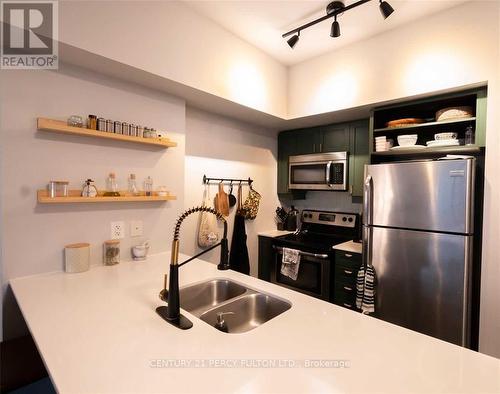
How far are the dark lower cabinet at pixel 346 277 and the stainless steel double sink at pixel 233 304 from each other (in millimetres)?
1293

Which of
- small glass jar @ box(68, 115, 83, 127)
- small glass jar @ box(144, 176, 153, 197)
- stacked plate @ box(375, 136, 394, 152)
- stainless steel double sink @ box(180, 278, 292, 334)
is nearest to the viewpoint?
stainless steel double sink @ box(180, 278, 292, 334)

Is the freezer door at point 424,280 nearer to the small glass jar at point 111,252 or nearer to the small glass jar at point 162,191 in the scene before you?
the small glass jar at point 162,191

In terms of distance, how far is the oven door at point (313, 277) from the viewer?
2.55m

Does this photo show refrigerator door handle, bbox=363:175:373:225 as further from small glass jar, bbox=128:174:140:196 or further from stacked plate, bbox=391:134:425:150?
small glass jar, bbox=128:174:140:196

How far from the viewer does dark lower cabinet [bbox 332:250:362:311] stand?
7.77 ft

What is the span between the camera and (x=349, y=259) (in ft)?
7.88

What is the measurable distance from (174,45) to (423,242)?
223 cm

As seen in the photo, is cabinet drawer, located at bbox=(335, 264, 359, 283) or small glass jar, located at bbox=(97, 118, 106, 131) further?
cabinet drawer, located at bbox=(335, 264, 359, 283)

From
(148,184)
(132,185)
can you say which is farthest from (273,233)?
(132,185)

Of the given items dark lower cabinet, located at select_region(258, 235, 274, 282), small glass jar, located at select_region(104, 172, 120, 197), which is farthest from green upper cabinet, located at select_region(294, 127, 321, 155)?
small glass jar, located at select_region(104, 172, 120, 197)

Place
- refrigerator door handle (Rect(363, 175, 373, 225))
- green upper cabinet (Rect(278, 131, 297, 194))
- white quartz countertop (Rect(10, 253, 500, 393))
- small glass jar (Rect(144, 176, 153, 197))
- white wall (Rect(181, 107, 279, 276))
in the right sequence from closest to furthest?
1. white quartz countertop (Rect(10, 253, 500, 393))
2. small glass jar (Rect(144, 176, 153, 197))
3. refrigerator door handle (Rect(363, 175, 373, 225))
4. white wall (Rect(181, 107, 279, 276))
5. green upper cabinet (Rect(278, 131, 297, 194))

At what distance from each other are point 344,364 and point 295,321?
0.28m

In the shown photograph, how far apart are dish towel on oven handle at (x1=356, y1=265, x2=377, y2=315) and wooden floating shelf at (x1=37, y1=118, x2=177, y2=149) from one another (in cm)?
182

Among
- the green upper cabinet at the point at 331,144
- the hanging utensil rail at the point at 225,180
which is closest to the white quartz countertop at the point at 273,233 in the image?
the green upper cabinet at the point at 331,144
